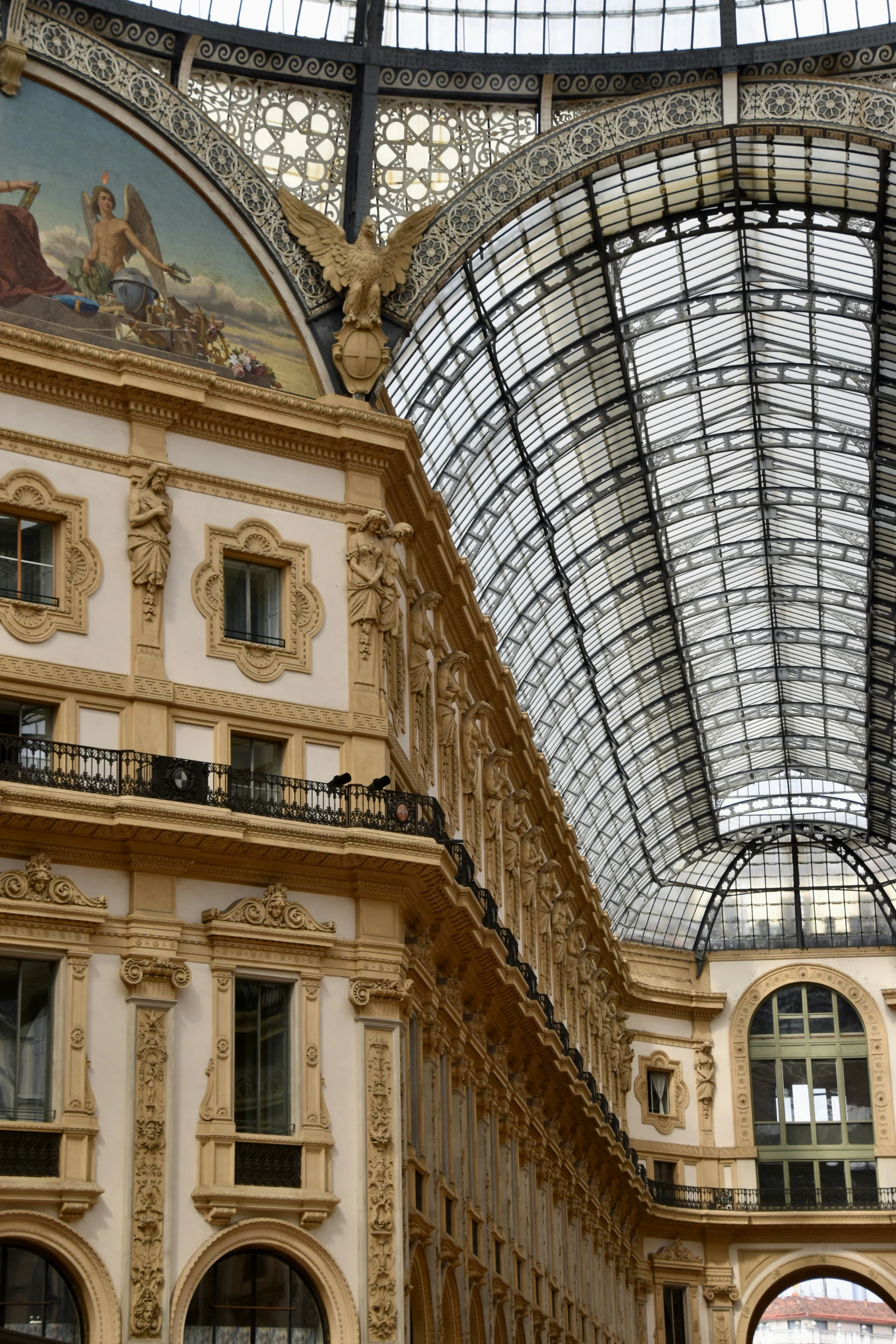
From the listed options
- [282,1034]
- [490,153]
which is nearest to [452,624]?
[490,153]

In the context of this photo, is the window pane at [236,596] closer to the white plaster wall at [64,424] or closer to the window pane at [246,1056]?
the white plaster wall at [64,424]

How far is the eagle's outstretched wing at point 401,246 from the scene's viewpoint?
129ft

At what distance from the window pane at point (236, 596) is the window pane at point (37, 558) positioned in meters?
3.34

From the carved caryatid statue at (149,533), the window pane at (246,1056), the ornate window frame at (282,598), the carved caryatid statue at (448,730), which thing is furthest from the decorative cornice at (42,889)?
the carved caryatid statue at (448,730)

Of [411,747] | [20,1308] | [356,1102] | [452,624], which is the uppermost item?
[452,624]

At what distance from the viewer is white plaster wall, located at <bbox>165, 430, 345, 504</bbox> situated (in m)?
35.4

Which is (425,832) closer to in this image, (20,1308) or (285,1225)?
(285,1225)

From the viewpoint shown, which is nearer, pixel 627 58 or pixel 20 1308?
pixel 20 1308

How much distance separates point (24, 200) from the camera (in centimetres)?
3572

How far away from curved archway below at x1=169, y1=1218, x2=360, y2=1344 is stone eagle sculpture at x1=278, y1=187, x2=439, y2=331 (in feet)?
56.8

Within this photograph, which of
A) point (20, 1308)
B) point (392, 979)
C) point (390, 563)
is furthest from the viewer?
point (390, 563)

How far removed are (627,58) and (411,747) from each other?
15408 millimetres

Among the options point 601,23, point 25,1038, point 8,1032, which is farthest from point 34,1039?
point 601,23

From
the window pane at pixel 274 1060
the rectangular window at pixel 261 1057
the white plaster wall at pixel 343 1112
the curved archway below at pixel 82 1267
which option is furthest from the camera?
the window pane at pixel 274 1060
